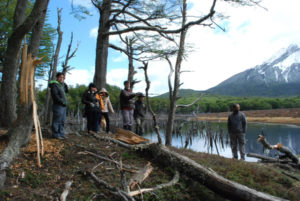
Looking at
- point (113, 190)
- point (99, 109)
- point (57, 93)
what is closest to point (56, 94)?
point (57, 93)

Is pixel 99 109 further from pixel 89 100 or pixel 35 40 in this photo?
pixel 35 40

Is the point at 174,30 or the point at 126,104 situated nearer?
the point at 174,30

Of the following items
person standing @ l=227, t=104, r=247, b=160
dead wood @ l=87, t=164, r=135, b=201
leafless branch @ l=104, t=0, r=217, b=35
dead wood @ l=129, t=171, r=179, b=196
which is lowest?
dead wood @ l=129, t=171, r=179, b=196

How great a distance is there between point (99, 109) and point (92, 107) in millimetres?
258

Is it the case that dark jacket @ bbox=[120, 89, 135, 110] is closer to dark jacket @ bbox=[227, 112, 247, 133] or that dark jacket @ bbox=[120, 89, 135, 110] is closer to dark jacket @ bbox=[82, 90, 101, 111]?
dark jacket @ bbox=[82, 90, 101, 111]

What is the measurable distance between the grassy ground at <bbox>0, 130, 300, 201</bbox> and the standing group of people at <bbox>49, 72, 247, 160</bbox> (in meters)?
0.65

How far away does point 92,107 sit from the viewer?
5.81 m

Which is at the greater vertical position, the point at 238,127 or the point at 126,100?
the point at 126,100

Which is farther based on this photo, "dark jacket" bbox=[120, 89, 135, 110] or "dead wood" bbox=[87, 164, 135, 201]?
"dark jacket" bbox=[120, 89, 135, 110]

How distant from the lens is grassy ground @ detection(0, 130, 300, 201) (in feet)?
8.87

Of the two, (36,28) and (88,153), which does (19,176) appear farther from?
(36,28)

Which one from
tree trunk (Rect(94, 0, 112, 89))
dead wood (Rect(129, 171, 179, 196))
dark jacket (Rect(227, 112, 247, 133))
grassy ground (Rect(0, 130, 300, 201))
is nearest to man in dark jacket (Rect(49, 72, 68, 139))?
grassy ground (Rect(0, 130, 300, 201))

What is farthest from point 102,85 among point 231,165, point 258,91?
point 258,91

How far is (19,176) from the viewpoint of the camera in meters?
2.80
